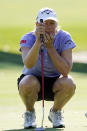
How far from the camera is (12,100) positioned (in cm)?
922

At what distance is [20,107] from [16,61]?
576 centimetres

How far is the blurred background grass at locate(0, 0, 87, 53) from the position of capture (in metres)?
16.6

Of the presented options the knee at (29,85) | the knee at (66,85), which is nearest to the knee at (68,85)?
the knee at (66,85)

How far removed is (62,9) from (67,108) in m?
14.0

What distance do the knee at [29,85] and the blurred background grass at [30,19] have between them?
340 inches

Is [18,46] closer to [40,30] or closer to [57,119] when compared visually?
[57,119]

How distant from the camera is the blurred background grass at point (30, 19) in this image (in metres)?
16.6

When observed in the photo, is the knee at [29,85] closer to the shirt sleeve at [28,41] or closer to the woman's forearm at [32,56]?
the woman's forearm at [32,56]

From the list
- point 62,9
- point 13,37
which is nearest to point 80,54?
point 13,37

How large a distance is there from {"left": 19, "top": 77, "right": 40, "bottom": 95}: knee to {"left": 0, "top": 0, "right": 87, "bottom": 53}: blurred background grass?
8.64 m

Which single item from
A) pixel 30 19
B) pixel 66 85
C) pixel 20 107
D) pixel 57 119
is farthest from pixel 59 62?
pixel 30 19

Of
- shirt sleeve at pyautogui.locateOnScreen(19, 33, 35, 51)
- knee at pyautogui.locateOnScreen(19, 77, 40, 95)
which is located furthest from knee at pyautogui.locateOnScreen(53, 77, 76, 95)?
shirt sleeve at pyautogui.locateOnScreen(19, 33, 35, 51)

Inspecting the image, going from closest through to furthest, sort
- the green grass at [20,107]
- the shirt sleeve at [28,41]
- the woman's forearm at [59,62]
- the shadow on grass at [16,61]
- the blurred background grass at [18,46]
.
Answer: the woman's forearm at [59,62], the shirt sleeve at [28,41], the green grass at [20,107], the blurred background grass at [18,46], the shadow on grass at [16,61]

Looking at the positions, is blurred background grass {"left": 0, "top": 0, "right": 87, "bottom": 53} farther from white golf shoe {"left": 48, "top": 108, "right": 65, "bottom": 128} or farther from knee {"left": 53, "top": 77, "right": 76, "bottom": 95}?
knee {"left": 53, "top": 77, "right": 76, "bottom": 95}
